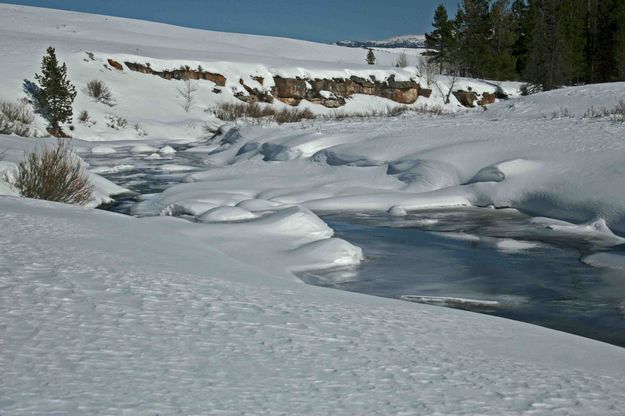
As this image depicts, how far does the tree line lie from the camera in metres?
39.4

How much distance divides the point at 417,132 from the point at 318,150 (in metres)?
1.80

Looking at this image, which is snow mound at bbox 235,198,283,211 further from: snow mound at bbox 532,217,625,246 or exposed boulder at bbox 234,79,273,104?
exposed boulder at bbox 234,79,273,104

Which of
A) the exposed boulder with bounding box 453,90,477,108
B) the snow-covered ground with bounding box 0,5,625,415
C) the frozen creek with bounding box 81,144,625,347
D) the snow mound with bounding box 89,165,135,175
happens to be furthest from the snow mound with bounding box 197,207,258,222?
the exposed boulder with bounding box 453,90,477,108

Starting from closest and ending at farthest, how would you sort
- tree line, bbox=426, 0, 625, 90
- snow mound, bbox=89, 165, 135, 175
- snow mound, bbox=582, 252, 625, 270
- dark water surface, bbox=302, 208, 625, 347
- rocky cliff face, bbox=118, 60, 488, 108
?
dark water surface, bbox=302, 208, 625, 347 → snow mound, bbox=582, 252, 625, 270 → snow mound, bbox=89, 165, 135, 175 → rocky cliff face, bbox=118, 60, 488, 108 → tree line, bbox=426, 0, 625, 90

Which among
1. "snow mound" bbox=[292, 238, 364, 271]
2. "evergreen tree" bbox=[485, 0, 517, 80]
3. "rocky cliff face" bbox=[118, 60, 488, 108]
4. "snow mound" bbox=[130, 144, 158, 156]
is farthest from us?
"evergreen tree" bbox=[485, 0, 517, 80]

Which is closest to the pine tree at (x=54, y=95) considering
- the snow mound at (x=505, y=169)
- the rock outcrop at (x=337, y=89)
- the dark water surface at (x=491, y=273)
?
the rock outcrop at (x=337, y=89)

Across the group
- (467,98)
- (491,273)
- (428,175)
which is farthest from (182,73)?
(491,273)

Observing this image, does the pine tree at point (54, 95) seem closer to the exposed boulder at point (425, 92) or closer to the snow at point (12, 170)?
the snow at point (12, 170)

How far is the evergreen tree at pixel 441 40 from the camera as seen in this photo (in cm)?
5338

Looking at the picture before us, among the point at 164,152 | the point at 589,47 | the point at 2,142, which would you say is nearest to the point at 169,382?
the point at 2,142

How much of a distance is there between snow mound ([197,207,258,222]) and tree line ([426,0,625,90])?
A: 3347 centimetres

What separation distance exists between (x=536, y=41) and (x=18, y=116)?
95.7 ft

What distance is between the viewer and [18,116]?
22.0m

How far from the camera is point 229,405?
73.6 inches
